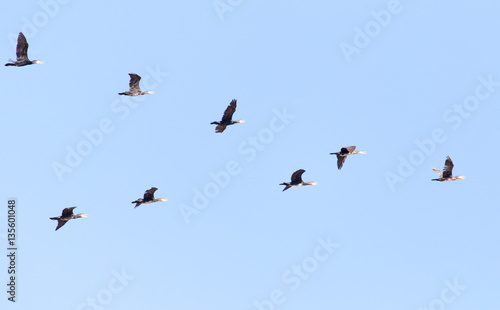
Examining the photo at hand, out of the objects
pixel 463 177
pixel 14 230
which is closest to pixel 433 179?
pixel 463 177

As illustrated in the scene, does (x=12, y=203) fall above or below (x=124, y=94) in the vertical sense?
below

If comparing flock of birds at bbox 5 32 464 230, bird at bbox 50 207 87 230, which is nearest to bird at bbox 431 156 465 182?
flock of birds at bbox 5 32 464 230

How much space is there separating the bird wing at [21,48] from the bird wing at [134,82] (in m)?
7.90

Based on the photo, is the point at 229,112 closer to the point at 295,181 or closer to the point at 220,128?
the point at 220,128

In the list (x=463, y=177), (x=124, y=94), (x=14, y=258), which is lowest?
(x=463, y=177)

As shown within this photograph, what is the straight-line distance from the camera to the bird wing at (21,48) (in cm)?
7850

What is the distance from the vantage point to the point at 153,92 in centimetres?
8525

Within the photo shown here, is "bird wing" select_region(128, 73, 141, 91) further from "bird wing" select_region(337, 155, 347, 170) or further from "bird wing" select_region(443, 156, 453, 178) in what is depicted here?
"bird wing" select_region(443, 156, 453, 178)

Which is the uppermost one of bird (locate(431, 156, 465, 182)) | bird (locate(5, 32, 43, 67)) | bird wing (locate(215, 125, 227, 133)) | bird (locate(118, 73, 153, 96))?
bird (locate(5, 32, 43, 67))

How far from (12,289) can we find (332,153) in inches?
1001

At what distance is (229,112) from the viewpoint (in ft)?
271

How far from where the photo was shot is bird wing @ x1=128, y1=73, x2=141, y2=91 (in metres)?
82.0

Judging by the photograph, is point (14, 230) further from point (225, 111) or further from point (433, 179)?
point (433, 179)

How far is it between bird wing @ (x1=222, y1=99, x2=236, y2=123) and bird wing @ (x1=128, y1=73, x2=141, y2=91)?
7.06 meters
